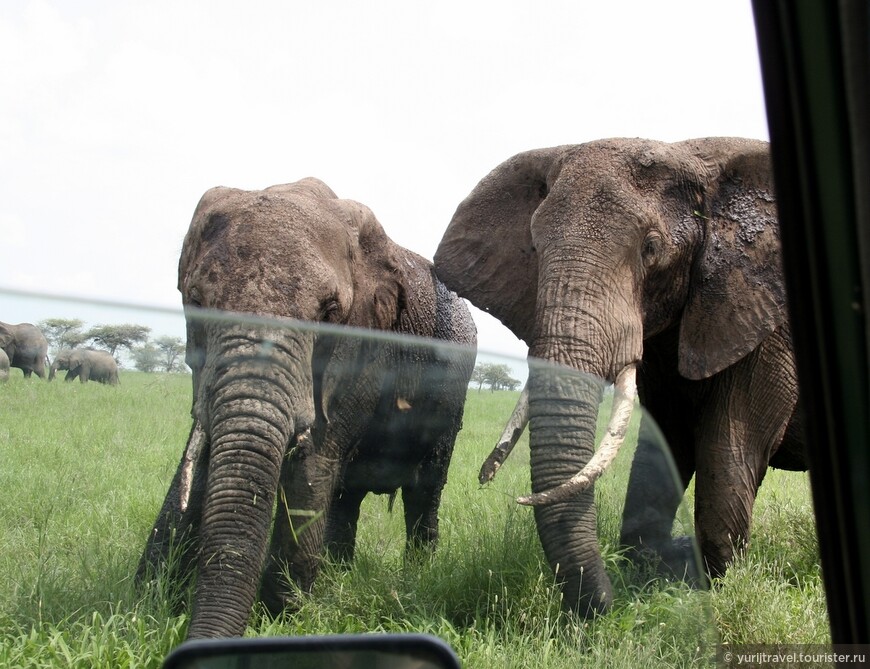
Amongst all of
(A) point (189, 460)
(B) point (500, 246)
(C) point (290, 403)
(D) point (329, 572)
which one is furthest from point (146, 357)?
(B) point (500, 246)

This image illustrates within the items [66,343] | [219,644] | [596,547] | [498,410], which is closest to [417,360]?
[498,410]

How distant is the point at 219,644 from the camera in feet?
5.76

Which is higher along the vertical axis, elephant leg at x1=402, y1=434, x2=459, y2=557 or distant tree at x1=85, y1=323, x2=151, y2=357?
distant tree at x1=85, y1=323, x2=151, y2=357

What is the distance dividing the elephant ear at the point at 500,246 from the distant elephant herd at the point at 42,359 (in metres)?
3.31

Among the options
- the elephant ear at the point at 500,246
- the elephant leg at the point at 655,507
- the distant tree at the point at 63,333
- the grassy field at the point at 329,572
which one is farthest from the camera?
the elephant ear at the point at 500,246

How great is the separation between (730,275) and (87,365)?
145 inches

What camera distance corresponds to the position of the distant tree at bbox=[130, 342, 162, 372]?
3658 mm

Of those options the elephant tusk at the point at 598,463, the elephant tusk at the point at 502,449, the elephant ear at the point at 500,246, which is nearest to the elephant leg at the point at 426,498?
the elephant tusk at the point at 502,449

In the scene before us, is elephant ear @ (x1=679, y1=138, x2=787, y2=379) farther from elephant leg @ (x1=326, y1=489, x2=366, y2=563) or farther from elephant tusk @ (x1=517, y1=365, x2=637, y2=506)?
elephant leg @ (x1=326, y1=489, x2=366, y2=563)

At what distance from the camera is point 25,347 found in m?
3.24

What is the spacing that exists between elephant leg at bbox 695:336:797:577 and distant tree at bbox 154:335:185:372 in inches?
121

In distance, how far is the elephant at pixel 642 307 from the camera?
14.0 feet

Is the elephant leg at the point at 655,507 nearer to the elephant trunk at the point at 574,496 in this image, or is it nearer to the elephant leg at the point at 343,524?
the elephant trunk at the point at 574,496

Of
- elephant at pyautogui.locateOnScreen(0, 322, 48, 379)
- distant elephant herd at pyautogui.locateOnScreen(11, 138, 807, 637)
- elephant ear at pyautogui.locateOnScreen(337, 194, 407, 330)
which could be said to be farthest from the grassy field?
elephant ear at pyautogui.locateOnScreen(337, 194, 407, 330)
